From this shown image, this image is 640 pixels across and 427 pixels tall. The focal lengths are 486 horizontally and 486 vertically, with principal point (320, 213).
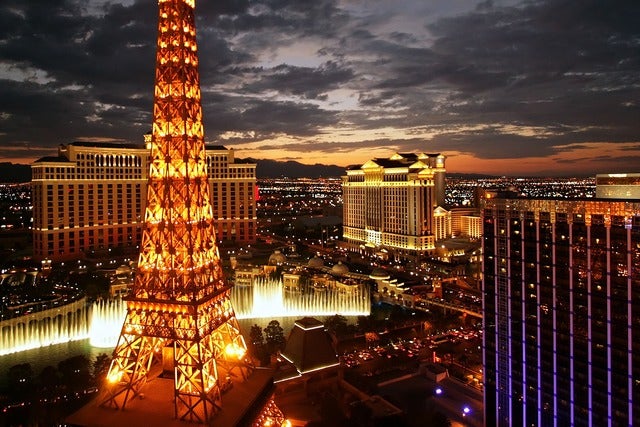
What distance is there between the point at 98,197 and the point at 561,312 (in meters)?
69.6

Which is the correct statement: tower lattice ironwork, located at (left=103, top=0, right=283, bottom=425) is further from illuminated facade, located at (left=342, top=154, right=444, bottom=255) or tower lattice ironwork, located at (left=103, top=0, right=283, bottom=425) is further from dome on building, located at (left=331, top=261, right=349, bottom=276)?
illuminated facade, located at (left=342, top=154, right=444, bottom=255)

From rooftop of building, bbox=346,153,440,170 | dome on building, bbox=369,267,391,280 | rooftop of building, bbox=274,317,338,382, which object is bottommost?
rooftop of building, bbox=274,317,338,382

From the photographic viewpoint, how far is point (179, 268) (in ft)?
79.0

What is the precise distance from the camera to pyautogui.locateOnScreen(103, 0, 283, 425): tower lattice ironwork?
22.9 m

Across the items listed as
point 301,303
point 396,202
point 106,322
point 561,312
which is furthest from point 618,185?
point 396,202

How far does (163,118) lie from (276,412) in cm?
1633

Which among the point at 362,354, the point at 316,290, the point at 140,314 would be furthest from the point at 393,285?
the point at 140,314

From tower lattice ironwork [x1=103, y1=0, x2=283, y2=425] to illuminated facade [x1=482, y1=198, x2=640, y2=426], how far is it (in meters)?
13.9

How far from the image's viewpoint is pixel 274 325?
4166cm

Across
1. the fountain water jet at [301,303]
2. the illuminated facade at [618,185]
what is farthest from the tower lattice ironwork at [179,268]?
the fountain water jet at [301,303]

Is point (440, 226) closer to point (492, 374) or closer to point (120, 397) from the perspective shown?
point (492, 374)

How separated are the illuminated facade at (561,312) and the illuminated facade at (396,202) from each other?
50.5 metres

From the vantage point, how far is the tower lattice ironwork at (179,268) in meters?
22.9

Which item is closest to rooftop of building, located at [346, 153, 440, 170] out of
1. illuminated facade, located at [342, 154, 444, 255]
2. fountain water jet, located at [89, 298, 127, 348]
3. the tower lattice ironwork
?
illuminated facade, located at [342, 154, 444, 255]
